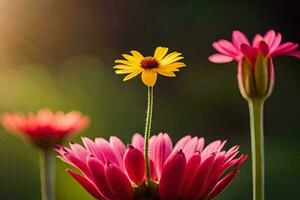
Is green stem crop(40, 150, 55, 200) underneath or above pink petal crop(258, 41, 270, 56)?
underneath

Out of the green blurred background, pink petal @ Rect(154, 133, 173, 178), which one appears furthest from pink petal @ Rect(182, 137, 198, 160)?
the green blurred background

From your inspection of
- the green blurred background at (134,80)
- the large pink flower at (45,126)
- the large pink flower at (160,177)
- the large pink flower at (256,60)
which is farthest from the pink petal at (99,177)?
the green blurred background at (134,80)

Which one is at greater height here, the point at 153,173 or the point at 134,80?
the point at 134,80

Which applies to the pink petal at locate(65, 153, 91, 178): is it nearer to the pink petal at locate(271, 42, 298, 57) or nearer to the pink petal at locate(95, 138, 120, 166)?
the pink petal at locate(95, 138, 120, 166)

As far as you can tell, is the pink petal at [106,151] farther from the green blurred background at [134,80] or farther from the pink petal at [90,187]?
the green blurred background at [134,80]

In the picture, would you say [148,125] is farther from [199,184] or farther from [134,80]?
[134,80]

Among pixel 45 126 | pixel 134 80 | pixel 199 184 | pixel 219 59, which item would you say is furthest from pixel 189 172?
pixel 134 80

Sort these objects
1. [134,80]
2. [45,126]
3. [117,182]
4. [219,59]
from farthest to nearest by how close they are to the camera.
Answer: [134,80], [45,126], [219,59], [117,182]

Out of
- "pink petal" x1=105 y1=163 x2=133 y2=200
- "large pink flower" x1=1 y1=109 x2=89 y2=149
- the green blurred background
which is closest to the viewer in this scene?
"pink petal" x1=105 y1=163 x2=133 y2=200
